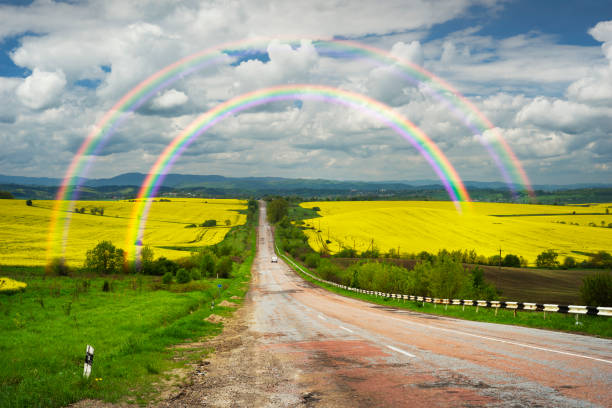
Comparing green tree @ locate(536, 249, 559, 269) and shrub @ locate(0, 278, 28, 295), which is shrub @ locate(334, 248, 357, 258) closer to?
green tree @ locate(536, 249, 559, 269)

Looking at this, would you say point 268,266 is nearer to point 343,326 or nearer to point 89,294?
point 89,294

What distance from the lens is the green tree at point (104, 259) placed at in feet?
202

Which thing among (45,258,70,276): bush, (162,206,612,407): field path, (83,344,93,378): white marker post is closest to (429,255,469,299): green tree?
(162,206,612,407): field path

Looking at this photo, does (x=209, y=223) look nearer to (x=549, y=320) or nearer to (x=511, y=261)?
(x=511, y=261)

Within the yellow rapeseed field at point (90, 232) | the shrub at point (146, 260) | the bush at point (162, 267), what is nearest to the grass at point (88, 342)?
the bush at point (162, 267)

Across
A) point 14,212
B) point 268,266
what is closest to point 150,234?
point 14,212

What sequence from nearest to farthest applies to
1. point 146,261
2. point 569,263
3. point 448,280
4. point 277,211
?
point 448,280
point 146,261
point 569,263
point 277,211

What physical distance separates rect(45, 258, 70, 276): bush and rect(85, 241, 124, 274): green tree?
16.6 ft

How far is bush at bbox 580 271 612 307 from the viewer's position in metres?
33.4

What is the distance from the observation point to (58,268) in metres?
53.6

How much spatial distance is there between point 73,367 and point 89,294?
27546mm

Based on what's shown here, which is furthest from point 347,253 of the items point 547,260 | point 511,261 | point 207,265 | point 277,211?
point 277,211

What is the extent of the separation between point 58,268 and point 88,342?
44.2 meters

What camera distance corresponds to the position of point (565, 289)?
241 ft
